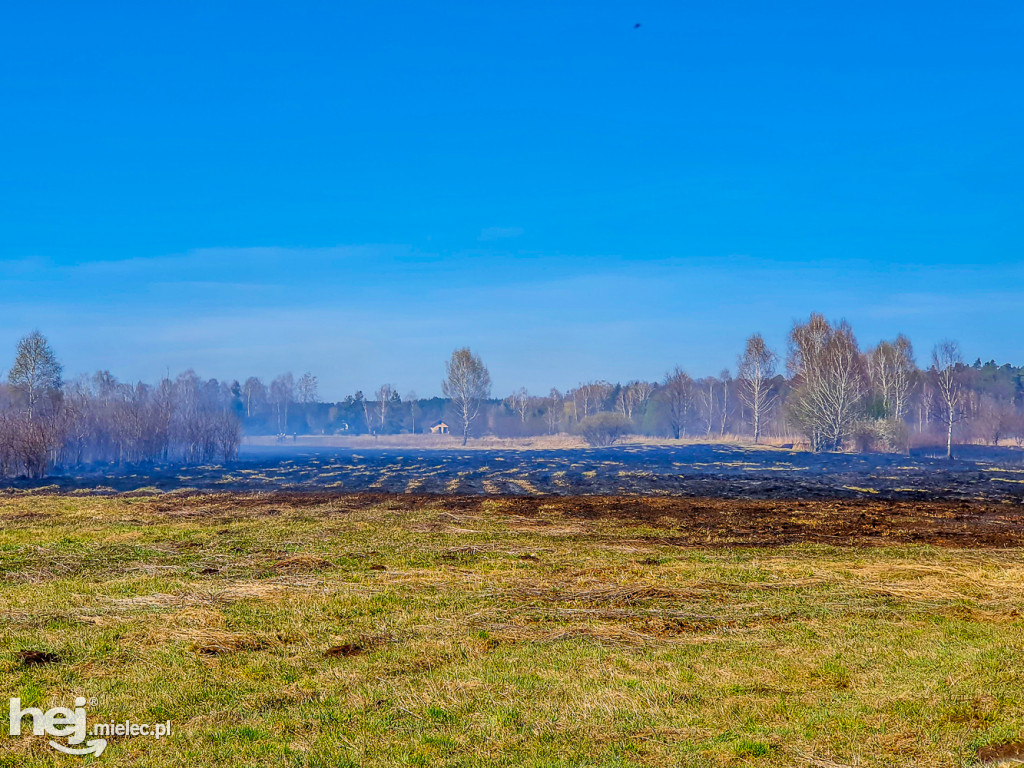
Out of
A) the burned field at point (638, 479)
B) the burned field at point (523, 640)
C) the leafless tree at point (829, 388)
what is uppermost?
the leafless tree at point (829, 388)

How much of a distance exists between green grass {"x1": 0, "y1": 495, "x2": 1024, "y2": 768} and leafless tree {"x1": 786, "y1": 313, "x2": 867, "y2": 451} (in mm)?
69638

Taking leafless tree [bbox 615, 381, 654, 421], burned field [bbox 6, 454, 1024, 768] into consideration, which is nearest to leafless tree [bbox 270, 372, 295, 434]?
leafless tree [bbox 615, 381, 654, 421]

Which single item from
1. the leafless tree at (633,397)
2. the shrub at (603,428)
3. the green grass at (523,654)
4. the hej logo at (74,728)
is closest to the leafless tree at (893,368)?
the shrub at (603,428)

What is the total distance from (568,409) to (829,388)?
7527 cm

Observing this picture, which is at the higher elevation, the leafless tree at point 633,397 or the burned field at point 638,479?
the leafless tree at point 633,397

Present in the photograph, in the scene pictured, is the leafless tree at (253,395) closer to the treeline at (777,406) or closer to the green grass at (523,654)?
the treeline at (777,406)

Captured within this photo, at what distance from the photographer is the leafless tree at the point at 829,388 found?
8262 centimetres

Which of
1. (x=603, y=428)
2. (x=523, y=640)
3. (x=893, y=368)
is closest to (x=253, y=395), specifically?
(x=603, y=428)

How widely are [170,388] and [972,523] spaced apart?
437ft

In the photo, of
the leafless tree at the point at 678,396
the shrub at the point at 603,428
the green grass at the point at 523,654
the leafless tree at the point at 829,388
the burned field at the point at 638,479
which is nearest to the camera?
the green grass at the point at 523,654

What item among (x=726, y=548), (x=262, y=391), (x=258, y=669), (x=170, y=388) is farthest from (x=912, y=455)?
(x=262, y=391)

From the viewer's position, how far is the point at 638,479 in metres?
46.3

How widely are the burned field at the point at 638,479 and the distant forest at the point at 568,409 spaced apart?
7.88 metres

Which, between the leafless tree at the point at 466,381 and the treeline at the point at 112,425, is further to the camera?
the leafless tree at the point at 466,381
